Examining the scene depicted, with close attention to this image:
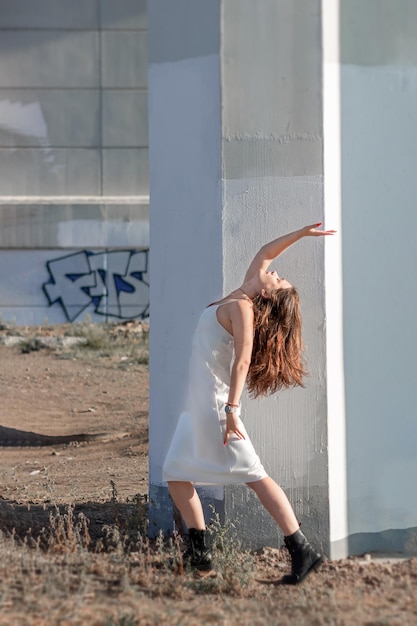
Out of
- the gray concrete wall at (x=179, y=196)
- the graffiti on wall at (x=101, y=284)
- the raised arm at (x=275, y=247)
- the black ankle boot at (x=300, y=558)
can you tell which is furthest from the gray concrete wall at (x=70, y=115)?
the black ankle boot at (x=300, y=558)

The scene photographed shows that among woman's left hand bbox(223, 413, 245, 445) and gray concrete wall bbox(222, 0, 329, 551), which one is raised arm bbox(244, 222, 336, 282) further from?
woman's left hand bbox(223, 413, 245, 445)

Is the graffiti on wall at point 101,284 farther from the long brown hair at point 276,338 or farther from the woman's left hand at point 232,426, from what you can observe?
the woman's left hand at point 232,426

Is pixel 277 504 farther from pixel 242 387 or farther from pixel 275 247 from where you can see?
pixel 275 247

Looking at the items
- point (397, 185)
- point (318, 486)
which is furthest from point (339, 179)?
point (318, 486)

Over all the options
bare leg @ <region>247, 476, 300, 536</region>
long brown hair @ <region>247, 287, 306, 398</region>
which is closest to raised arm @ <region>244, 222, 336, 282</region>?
long brown hair @ <region>247, 287, 306, 398</region>

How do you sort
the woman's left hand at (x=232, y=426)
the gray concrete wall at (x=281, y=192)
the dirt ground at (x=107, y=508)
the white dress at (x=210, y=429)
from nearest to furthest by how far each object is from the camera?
the dirt ground at (x=107, y=508)
the woman's left hand at (x=232, y=426)
the white dress at (x=210, y=429)
the gray concrete wall at (x=281, y=192)

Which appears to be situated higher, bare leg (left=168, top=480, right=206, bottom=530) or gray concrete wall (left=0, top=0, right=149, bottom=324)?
gray concrete wall (left=0, top=0, right=149, bottom=324)

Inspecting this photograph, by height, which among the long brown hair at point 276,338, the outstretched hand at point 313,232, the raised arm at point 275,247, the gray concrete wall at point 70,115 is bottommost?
the long brown hair at point 276,338

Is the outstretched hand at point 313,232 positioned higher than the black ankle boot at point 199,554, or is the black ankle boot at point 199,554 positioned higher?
the outstretched hand at point 313,232

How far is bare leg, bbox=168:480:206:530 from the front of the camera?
528cm

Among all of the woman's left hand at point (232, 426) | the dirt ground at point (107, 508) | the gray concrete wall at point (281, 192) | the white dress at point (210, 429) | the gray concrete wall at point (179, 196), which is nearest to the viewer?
the dirt ground at point (107, 508)

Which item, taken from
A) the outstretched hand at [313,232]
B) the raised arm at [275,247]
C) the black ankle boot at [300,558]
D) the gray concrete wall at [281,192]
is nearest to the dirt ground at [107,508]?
the black ankle boot at [300,558]

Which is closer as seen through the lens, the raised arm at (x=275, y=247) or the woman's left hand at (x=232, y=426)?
the woman's left hand at (x=232, y=426)

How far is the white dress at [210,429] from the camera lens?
512 centimetres
